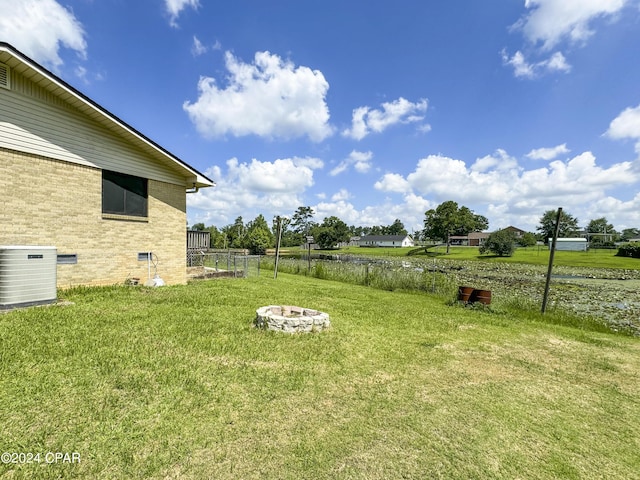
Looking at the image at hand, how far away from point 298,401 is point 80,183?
28.4 ft

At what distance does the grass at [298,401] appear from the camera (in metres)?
2.58

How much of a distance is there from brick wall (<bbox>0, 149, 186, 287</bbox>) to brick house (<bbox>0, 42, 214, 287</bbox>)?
2 cm

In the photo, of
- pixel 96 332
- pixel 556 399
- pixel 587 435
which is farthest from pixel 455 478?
pixel 96 332

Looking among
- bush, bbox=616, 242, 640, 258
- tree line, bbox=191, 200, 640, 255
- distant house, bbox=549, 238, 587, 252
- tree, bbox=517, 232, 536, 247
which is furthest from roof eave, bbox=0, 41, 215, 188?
tree, bbox=517, 232, 536, 247

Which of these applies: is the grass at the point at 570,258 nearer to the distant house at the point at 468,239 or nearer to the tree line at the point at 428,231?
the tree line at the point at 428,231

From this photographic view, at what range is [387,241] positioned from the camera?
313ft

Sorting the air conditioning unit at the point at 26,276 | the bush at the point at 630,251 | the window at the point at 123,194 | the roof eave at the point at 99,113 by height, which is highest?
the roof eave at the point at 99,113

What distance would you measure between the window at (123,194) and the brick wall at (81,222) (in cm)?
20

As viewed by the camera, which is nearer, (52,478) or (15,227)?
(52,478)

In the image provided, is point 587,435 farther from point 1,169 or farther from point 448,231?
point 448,231

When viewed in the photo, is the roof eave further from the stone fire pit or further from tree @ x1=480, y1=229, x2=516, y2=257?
tree @ x1=480, y1=229, x2=516, y2=257

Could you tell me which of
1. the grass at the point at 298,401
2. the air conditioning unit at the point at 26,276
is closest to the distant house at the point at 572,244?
the grass at the point at 298,401

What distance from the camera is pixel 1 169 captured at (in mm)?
6875

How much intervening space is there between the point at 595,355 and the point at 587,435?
3832 millimetres
